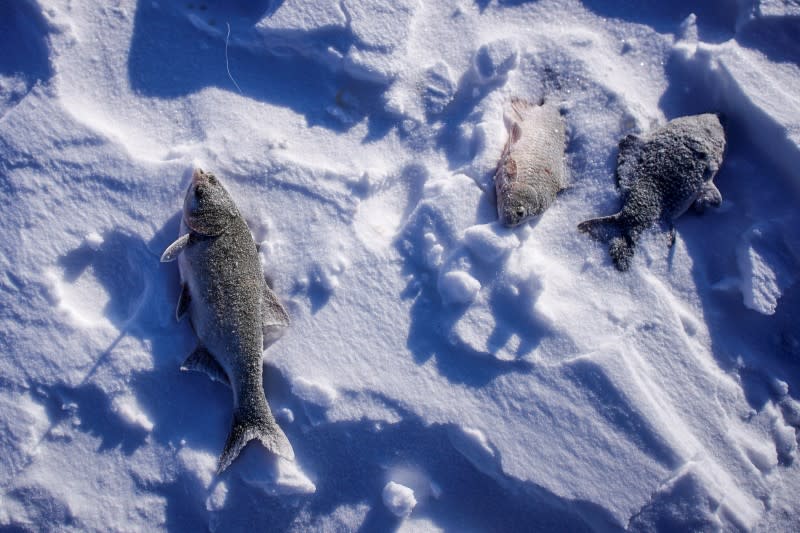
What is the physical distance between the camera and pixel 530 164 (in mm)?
3385

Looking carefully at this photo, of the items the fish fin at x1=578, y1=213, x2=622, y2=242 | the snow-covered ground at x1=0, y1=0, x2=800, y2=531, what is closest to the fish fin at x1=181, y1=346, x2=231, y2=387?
the snow-covered ground at x1=0, y1=0, x2=800, y2=531

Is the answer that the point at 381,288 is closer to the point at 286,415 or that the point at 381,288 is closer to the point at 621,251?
the point at 286,415

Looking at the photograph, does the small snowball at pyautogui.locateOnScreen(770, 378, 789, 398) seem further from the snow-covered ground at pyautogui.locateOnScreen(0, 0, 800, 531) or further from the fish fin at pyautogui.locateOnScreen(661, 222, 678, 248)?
the fish fin at pyautogui.locateOnScreen(661, 222, 678, 248)

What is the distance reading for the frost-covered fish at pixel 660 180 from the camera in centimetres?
343

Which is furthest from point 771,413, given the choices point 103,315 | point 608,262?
point 103,315

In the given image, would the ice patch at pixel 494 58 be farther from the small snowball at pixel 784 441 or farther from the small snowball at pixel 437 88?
the small snowball at pixel 784 441

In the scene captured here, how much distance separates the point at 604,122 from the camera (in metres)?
3.66

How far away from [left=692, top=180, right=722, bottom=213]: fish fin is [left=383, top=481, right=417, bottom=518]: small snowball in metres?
3.05

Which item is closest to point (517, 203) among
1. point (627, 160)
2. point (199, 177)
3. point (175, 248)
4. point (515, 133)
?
point (515, 133)

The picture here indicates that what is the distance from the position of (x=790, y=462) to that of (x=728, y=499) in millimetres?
681

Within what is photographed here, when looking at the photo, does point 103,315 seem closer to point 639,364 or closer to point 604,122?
point 639,364

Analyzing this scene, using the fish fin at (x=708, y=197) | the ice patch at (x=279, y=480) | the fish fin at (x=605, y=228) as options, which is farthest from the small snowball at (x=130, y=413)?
the fish fin at (x=708, y=197)

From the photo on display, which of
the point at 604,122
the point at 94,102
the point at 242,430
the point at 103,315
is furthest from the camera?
the point at 604,122

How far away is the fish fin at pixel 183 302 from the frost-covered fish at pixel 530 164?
7.29 feet
